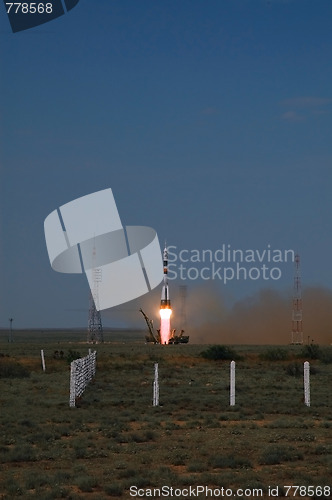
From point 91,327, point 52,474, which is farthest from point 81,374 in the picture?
point 91,327

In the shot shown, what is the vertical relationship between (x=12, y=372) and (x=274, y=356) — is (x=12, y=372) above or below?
below

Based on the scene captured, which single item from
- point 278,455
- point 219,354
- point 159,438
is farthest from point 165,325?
point 278,455

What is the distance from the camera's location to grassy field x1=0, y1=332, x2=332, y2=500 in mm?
15406

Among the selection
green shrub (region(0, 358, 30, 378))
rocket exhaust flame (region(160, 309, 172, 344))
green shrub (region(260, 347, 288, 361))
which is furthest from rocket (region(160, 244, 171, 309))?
green shrub (region(0, 358, 30, 378))

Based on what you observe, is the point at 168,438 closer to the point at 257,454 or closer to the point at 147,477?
the point at 257,454

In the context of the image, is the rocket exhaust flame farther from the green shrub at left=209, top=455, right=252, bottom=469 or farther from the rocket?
the green shrub at left=209, top=455, right=252, bottom=469

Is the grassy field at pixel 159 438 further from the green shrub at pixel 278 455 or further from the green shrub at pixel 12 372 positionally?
the green shrub at pixel 12 372

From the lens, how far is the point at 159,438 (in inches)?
851

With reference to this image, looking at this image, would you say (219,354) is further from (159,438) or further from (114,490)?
(114,490)

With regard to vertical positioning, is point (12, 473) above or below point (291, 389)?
below

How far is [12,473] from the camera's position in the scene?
16625 millimetres

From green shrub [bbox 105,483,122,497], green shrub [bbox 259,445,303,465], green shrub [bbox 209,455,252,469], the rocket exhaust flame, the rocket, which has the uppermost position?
the rocket

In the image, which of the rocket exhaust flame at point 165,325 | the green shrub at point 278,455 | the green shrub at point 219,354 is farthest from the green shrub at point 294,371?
the rocket exhaust flame at point 165,325

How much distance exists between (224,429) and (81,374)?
12801mm
